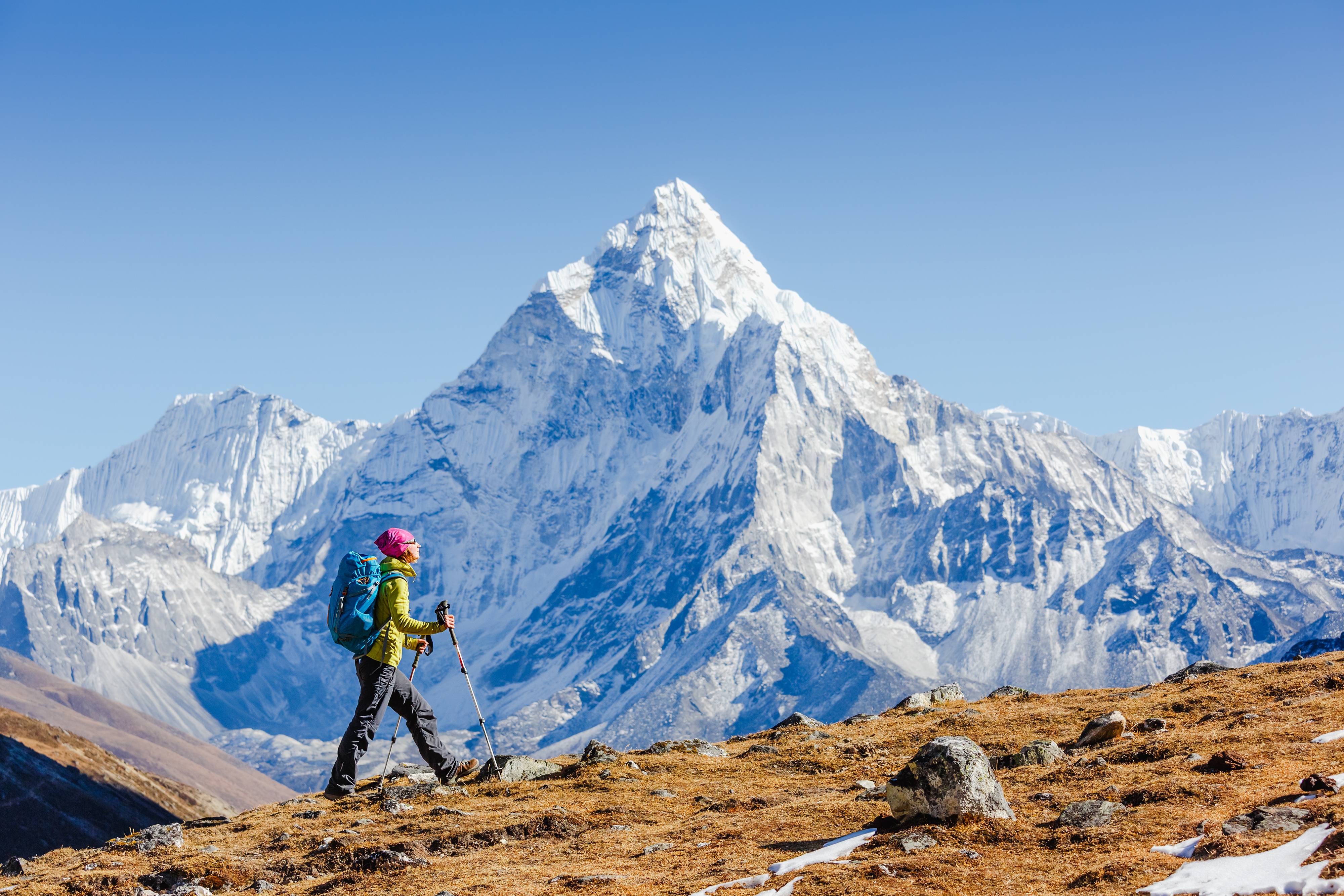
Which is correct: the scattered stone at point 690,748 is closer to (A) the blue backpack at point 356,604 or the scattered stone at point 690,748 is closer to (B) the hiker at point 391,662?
(B) the hiker at point 391,662

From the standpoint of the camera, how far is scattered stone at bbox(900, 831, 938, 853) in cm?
2269

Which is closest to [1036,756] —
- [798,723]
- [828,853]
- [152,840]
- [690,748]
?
[828,853]

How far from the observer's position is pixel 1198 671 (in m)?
47.9

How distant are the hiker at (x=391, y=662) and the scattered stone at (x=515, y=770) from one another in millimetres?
5657

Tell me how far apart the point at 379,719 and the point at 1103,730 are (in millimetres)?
19612

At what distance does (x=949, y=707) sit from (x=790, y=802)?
58.8 ft

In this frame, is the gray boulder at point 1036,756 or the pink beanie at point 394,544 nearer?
the pink beanie at point 394,544

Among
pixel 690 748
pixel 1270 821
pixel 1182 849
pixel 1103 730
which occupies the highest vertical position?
pixel 690 748

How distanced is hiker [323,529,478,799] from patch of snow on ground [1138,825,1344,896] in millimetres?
16577

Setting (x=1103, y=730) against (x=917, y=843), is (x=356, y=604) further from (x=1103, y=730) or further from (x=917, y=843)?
(x=1103, y=730)

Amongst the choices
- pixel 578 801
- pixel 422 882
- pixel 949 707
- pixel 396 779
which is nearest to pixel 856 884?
pixel 422 882

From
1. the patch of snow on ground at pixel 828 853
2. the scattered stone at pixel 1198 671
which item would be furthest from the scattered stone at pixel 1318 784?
the scattered stone at pixel 1198 671

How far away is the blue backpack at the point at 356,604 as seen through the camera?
92.7ft

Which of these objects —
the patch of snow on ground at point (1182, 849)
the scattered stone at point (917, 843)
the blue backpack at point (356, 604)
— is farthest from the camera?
the blue backpack at point (356, 604)
